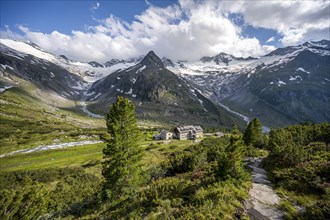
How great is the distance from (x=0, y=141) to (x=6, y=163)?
4565cm

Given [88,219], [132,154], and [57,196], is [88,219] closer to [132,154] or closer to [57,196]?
[132,154]

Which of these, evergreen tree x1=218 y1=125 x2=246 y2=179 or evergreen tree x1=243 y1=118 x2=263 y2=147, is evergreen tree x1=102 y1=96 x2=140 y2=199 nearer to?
evergreen tree x1=218 y1=125 x2=246 y2=179

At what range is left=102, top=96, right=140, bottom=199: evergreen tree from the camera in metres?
28.0

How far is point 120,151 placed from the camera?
2819cm

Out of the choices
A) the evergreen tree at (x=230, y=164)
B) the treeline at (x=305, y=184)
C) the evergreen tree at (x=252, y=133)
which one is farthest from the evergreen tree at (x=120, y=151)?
the evergreen tree at (x=252, y=133)

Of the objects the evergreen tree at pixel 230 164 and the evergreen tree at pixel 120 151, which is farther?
the evergreen tree at pixel 120 151

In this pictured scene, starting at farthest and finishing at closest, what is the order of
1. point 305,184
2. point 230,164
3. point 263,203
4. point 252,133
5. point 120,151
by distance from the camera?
1. point 252,133
2. point 120,151
3. point 230,164
4. point 305,184
5. point 263,203

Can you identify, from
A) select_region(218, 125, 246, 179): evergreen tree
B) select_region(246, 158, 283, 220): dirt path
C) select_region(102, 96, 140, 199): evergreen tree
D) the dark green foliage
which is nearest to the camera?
the dark green foliage

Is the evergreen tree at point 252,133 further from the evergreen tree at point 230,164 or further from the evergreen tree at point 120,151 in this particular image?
the evergreen tree at point 120,151

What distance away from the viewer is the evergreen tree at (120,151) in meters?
28.0

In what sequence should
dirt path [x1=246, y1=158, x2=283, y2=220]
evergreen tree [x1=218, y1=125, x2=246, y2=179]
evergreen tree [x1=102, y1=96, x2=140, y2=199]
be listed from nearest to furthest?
dirt path [x1=246, y1=158, x2=283, y2=220] → evergreen tree [x1=218, y1=125, x2=246, y2=179] → evergreen tree [x1=102, y1=96, x2=140, y2=199]

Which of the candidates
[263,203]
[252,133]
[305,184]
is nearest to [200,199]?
Result: [263,203]

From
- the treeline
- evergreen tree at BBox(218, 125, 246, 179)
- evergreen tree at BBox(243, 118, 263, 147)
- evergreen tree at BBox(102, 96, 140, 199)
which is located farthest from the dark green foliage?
evergreen tree at BBox(243, 118, 263, 147)

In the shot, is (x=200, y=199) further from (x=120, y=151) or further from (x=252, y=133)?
(x=252, y=133)
